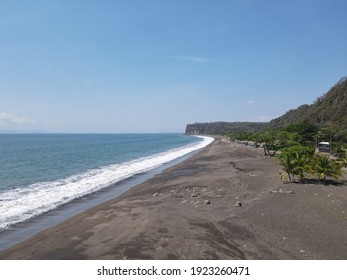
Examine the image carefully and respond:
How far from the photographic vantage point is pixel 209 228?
38.4 ft

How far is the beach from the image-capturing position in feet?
30.8

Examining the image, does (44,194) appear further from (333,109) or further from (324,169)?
(333,109)

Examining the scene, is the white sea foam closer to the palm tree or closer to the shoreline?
the shoreline

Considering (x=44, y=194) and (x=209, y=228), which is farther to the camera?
(x=44, y=194)

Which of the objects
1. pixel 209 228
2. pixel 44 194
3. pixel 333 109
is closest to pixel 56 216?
Result: pixel 44 194

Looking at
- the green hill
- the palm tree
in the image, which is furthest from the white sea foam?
the green hill

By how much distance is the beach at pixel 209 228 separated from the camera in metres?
9.38

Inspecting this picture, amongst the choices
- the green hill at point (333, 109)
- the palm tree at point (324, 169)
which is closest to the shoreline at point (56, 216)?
the palm tree at point (324, 169)

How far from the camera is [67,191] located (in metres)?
22.4

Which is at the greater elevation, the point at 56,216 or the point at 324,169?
the point at 324,169

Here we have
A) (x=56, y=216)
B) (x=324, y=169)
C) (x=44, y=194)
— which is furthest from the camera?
(x=44, y=194)

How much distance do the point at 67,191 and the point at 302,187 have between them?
1550cm

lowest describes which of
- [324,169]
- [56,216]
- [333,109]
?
[56,216]

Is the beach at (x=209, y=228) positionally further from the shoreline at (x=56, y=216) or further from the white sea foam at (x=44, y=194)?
the white sea foam at (x=44, y=194)
